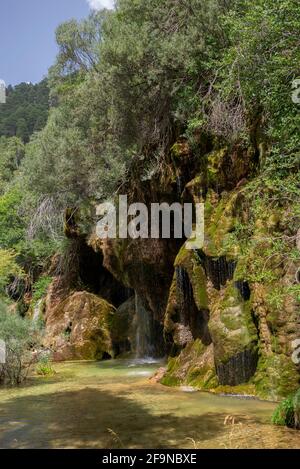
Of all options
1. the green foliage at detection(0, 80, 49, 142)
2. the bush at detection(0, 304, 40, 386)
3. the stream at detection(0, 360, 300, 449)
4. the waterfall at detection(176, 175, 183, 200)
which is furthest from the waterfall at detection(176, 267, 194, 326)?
the green foliage at detection(0, 80, 49, 142)

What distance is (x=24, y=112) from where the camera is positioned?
90.4m

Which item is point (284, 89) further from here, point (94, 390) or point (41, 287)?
point (41, 287)

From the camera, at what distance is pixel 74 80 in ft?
92.5

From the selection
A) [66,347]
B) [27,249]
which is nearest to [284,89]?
[66,347]

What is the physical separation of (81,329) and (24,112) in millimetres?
73290

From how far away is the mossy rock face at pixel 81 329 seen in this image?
2352 cm

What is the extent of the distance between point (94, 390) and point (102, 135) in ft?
36.7

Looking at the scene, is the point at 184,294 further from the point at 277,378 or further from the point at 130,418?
the point at 130,418

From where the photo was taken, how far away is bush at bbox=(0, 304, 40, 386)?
15.5 meters

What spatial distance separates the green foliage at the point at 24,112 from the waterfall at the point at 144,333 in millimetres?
54992

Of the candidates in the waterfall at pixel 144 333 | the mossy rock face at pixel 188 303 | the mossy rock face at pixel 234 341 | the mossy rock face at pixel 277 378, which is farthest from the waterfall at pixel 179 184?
the mossy rock face at pixel 277 378

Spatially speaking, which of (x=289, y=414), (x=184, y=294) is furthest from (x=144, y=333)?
(x=289, y=414)

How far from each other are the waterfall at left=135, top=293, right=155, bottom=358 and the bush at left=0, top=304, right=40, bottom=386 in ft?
24.3

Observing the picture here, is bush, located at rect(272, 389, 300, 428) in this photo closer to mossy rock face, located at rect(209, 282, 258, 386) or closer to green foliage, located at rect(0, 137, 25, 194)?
mossy rock face, located at rect(209, 282, 258, 386)
